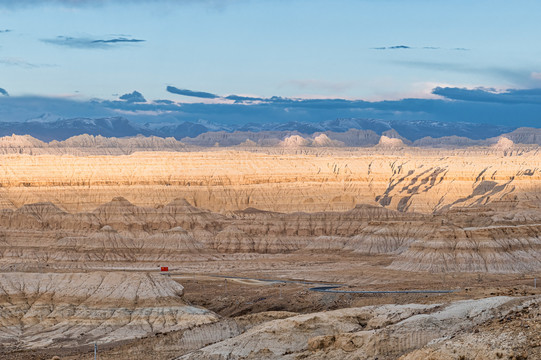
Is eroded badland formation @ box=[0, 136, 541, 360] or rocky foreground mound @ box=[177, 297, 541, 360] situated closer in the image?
rocky foreground mound @ box=[177, 297, 541, 360]

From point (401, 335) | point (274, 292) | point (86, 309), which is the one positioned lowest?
point (274, 292)

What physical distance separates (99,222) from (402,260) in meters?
74.3

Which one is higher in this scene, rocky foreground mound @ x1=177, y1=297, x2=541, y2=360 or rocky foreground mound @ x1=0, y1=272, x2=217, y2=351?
rocky foreground mound @ x1=177, y1=297, x2=541, y2=360

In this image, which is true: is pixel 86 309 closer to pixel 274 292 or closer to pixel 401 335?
pixel 274 292

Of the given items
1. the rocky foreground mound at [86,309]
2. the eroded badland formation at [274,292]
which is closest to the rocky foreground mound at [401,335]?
the eroded badland formation at [274,292]

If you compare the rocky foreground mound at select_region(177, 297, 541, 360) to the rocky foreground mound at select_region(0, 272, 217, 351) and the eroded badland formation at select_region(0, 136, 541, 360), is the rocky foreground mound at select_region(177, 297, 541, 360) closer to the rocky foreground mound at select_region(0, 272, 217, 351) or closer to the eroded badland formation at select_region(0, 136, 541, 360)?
the eroded badland formation at select_region(0, 136, 541, 360)

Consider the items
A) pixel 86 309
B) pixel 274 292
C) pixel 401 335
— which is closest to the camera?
pixel 401 335

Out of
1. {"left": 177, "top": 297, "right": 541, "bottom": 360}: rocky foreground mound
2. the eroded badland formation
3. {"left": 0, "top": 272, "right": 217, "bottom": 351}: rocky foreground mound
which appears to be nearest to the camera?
{"left": 177, "top": 297, "right": 541, "bottom": 360}: rocky foreground mound

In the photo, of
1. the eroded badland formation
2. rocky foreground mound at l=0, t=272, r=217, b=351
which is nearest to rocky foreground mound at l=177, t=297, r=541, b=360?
the eroded badland formation

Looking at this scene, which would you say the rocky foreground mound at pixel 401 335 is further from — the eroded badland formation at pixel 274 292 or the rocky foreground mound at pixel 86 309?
the rocky foreground mound at pixel 86 309

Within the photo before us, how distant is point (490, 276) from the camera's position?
427 ft

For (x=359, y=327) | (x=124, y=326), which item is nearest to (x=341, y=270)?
(x=124, y=326)

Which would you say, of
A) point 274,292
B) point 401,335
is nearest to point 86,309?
point 274,292

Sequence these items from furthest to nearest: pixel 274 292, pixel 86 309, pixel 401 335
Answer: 1. pixel 274 292
2. pixel 86 309
3. pixel 401 335
